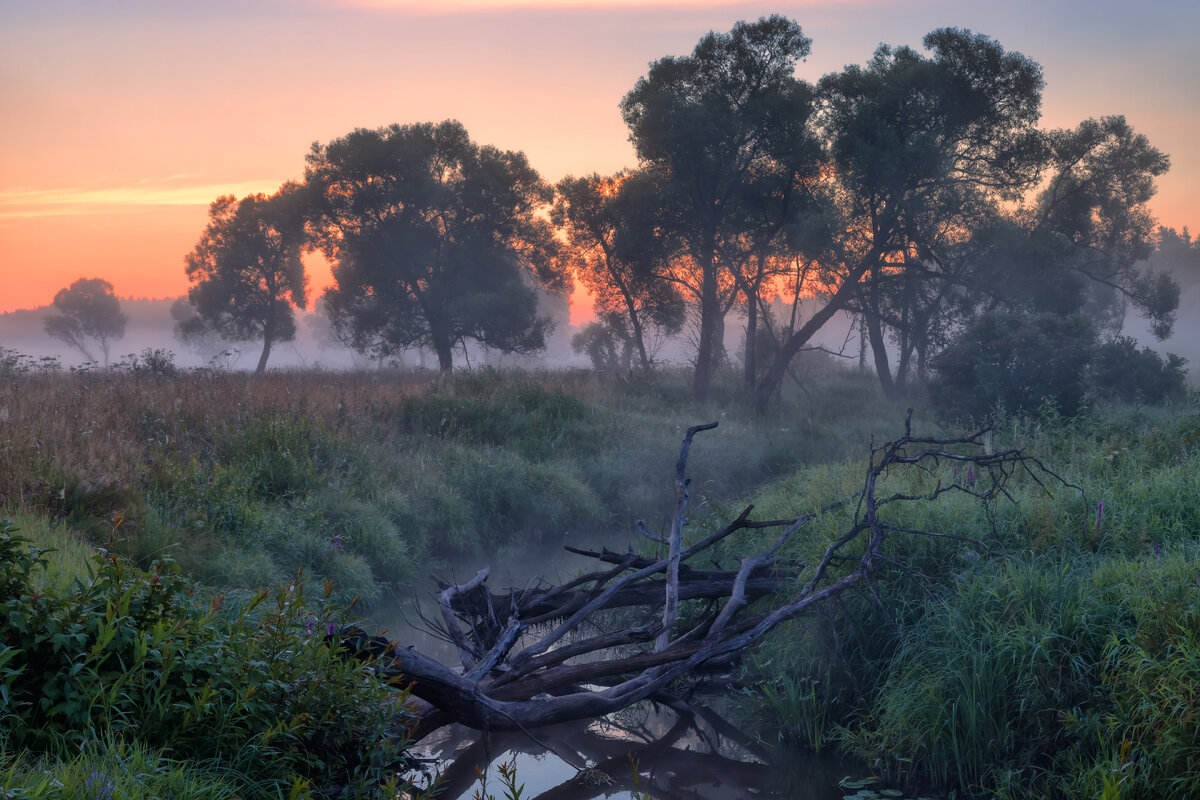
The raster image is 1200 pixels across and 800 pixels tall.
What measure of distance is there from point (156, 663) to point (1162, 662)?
16.0 feet

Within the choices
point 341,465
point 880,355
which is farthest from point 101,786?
point 880,355

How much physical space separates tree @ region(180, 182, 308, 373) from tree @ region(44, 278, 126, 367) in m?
36.6

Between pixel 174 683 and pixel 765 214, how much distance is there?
20562mm

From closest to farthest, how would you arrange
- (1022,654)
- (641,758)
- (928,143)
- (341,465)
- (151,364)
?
(1022,654) < (641,758) < (341,465) < (151,364) < (928,143)

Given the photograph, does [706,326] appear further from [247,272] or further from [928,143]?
[247,272]

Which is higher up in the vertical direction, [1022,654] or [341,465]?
[341,465]

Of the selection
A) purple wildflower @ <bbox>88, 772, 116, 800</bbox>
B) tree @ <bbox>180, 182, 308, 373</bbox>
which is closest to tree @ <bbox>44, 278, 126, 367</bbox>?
tree @ <bbox>180, 182, 308, 373</bbox>

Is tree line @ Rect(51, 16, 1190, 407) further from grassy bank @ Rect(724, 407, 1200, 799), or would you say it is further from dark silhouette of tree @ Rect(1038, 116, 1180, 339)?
grassy bank @ Rect(724, 407, 1200, 799)

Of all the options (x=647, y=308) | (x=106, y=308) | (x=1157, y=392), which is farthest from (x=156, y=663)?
(x=106, y=308)

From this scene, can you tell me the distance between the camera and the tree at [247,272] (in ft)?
117

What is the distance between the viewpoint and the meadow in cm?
320

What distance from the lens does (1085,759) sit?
4.28 m

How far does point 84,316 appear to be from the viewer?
66812 millimetres

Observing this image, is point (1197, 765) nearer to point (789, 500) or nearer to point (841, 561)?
point (841, 561)
